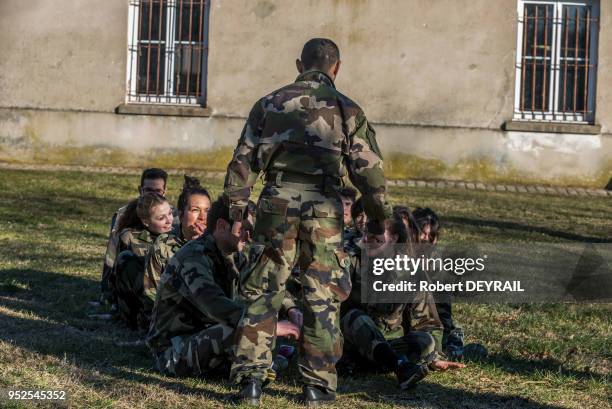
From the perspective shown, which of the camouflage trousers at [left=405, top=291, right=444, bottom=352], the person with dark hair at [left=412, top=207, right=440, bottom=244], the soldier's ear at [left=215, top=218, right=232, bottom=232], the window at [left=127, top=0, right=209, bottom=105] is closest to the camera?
the soldier's ear at [left=215, top=218, right=232, bottom=232]

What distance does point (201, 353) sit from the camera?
5586 mm

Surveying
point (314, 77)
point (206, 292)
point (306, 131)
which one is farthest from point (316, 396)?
point (314, 77)

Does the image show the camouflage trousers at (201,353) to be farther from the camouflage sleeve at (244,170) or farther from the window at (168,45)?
the window at (168,45)

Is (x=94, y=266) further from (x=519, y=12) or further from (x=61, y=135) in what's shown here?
(x=519, y=12)

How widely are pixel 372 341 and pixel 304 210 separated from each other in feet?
3.57

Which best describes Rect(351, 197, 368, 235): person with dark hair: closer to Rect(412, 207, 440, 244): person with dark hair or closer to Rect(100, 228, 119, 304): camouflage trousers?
Rect(412, 207, 440, 244): person with dark hair

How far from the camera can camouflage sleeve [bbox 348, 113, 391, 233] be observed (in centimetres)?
516

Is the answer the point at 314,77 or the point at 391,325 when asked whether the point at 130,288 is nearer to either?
the point at 391,325

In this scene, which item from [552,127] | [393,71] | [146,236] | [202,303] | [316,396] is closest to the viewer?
[316,396]

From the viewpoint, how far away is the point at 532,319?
779 centimetres

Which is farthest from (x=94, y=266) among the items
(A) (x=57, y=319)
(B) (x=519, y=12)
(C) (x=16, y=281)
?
(B) (x=519, y=12)

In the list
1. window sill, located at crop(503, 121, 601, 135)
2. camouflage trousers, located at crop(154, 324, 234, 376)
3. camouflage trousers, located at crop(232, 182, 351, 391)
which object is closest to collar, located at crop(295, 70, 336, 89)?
camouflage trousers, located at crop(232, 182, 351, 391)

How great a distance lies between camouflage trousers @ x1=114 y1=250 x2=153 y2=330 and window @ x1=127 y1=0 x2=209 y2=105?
1025 cm

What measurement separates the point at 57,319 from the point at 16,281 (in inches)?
59.4
